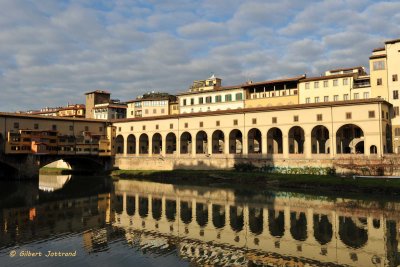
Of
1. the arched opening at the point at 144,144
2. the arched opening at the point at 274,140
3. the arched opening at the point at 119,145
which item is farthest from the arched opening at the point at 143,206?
the arched opening at the point at 119,145

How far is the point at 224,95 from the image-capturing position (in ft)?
283

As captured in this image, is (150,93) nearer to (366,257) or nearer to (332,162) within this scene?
(332,162)

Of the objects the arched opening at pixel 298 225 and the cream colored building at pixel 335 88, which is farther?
the cream colored building at pixel 335 88

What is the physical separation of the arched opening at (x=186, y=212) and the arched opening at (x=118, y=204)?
22.4 ft

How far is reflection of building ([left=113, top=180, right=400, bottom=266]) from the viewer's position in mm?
23953

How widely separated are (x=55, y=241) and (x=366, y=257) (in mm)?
21473

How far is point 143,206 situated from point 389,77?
47924 mm

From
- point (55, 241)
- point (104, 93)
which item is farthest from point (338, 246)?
point (104, 93)

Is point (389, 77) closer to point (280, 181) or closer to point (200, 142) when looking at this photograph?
point (280, 181)

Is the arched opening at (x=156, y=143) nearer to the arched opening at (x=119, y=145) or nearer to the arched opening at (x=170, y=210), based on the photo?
the arched opening at (x=119, y=145)

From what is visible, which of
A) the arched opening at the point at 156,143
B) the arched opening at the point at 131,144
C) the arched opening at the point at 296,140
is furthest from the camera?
the arched opening at the point at 131,144

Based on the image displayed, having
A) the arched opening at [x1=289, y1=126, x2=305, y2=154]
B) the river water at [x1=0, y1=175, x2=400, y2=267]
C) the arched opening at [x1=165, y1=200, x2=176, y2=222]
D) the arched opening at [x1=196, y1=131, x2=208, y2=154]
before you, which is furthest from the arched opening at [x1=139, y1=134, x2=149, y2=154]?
the arched opening at [x1=165, y1=200, x2=176, y2=222]

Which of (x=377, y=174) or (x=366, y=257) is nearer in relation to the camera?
(x=366, y=257)

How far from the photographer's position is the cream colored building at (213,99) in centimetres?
8338
